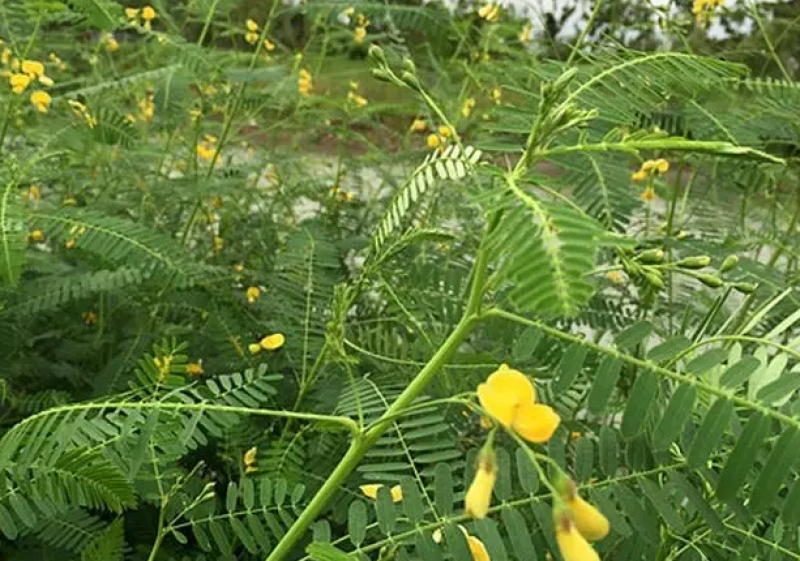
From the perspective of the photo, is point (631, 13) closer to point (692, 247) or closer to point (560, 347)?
point (692, 247)

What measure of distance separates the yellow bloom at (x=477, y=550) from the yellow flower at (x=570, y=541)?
0.11 meters

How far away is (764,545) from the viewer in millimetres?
568

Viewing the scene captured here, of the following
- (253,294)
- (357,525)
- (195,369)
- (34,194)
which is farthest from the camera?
(34,194)

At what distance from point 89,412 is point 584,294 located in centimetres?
50

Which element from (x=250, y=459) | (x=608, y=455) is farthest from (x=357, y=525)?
(x=250, y=459)

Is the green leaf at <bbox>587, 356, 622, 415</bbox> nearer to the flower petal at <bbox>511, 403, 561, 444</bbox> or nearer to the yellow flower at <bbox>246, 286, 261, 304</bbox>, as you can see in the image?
the flower petal at <bbox>511, 403, 561, 444</bbox>

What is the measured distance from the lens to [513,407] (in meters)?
0.42

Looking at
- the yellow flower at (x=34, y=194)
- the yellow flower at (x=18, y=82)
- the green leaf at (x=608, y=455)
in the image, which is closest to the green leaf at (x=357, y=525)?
the green leaf at (x=608, y=455)

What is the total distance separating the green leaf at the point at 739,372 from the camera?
1.64 ft

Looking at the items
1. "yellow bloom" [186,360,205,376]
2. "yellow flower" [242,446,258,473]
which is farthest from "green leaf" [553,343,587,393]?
"yellow bloom" [186,360,205,376]

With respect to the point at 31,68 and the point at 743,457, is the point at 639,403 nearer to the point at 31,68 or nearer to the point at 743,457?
the point at 743,457

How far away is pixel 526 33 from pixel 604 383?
1.44m

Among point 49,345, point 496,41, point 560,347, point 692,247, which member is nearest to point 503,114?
point 560,347

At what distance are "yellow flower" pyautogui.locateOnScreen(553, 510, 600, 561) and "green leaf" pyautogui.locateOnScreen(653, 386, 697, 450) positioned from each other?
12 centimetres
